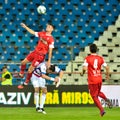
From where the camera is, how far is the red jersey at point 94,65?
14427mm

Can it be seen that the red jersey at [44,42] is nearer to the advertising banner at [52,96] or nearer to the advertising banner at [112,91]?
the advertising banner at [52,96]

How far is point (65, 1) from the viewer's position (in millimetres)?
26219

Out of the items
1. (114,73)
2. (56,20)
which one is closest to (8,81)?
(114,73)

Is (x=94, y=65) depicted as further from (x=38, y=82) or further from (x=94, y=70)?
(x=38, y=82)

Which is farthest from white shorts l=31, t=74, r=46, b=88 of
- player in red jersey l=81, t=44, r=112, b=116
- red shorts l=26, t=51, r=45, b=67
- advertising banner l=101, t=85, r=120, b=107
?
advertising banner l=101, t=85, r=120, b=107

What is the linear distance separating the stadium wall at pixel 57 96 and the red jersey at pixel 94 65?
14.8ft

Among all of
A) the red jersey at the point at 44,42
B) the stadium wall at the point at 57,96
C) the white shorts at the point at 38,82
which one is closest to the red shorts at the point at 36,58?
the red jersey at the point at 44,42

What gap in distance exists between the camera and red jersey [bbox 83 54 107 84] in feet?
47.3

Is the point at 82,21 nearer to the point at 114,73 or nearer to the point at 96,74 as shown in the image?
the point at 114,73

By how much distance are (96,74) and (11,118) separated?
2.84 metres

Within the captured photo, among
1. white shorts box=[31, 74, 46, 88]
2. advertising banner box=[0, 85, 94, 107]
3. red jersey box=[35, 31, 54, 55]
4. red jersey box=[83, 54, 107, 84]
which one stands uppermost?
red jersey box=[35, 31, 54, 55]

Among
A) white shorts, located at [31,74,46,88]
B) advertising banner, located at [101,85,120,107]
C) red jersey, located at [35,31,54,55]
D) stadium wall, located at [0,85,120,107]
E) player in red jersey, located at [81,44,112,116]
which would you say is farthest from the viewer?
advertising banner, located at [101,85,120,107]

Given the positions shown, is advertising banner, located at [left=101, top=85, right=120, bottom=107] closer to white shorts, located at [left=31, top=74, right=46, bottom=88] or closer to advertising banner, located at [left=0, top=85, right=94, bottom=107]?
advertising banner, located at [left=0, top=85, right=94, bottom=107]

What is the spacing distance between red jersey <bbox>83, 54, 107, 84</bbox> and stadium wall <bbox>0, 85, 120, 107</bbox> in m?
4.50
